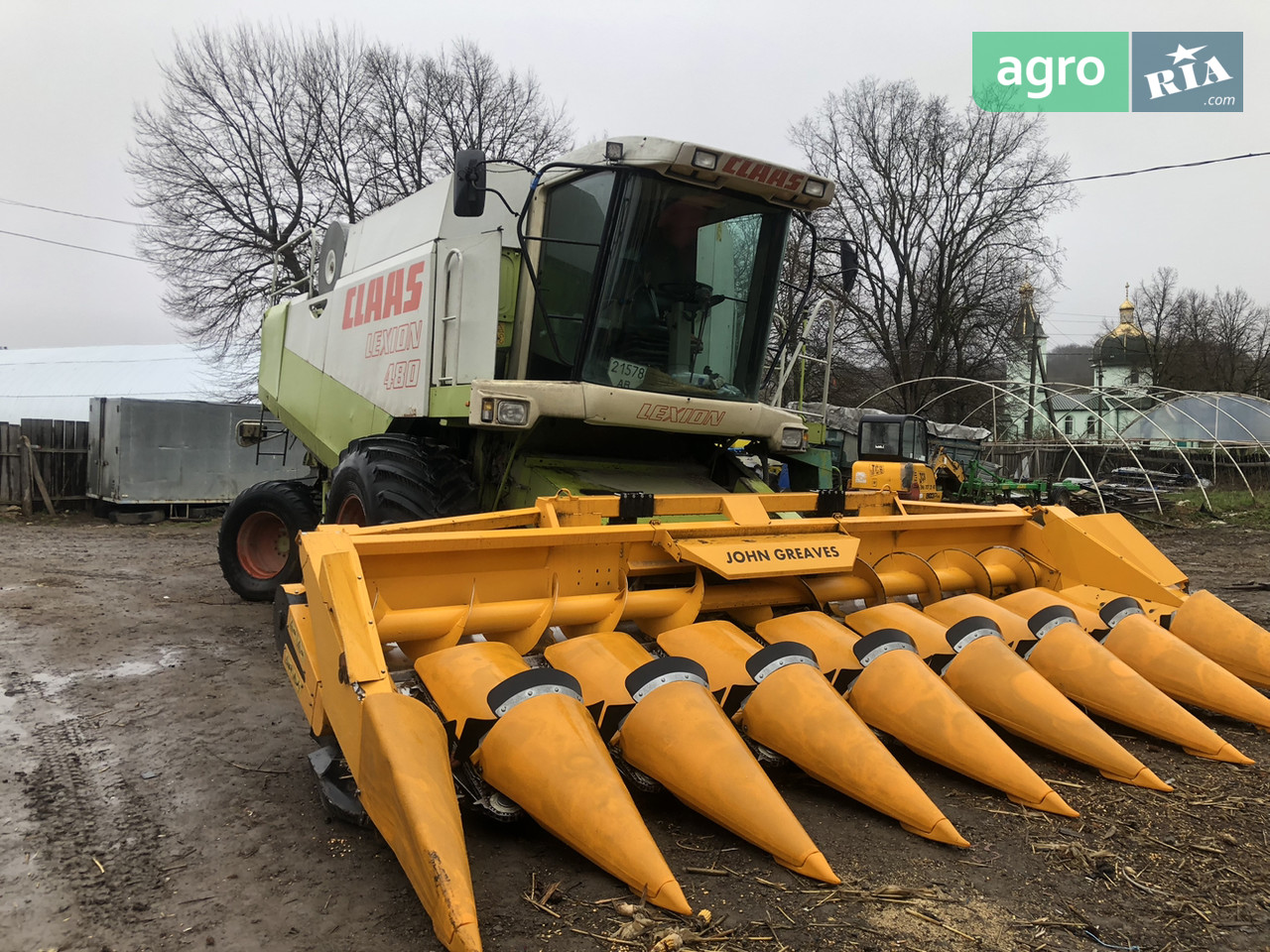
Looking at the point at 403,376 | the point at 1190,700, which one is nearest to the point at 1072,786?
the point at 1190,700

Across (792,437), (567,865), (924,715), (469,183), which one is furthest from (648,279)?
(567,865)

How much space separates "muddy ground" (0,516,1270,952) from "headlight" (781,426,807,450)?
7.45 ft

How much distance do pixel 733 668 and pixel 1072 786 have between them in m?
1.20

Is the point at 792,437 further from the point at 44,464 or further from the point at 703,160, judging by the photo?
the point at 44,464

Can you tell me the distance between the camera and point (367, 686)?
2.38 metres

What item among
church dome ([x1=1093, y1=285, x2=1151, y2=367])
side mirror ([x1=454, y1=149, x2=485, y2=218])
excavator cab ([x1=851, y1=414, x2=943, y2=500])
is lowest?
excavator cab ([x1=851, y1=414, x2=943, y2=500])

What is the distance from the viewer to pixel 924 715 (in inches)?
112

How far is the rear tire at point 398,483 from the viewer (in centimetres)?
429

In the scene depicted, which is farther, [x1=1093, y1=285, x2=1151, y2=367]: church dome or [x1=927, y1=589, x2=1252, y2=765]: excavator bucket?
[x1=1093, y1=285, x2=1151, y2=367]: church dome

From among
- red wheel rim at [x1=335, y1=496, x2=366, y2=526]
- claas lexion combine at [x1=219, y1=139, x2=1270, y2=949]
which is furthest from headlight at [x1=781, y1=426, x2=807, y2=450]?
red wheel rim at [x1=335, y1=496, x2=366, y2=526]

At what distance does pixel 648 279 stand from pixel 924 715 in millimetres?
2583

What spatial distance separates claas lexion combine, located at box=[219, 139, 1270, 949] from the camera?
7.83 feet

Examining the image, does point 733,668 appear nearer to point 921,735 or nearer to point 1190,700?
point 921,735

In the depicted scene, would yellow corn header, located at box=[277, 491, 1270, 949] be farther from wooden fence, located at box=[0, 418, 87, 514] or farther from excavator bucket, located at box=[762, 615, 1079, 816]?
wooden fence, located at box=[0, 418, 87, 514]
